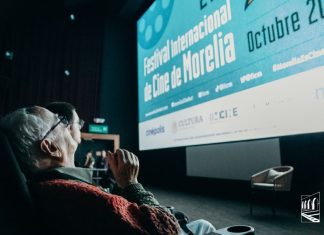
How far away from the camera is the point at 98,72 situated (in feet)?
22.0

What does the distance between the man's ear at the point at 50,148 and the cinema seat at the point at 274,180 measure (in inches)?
83.3

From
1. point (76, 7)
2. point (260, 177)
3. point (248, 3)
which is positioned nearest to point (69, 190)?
point (260, 177)

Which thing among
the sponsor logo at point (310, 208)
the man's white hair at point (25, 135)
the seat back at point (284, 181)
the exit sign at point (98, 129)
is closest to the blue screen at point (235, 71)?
the seat back at point (284, 181)

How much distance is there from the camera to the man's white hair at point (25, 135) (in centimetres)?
72

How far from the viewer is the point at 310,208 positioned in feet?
8.04

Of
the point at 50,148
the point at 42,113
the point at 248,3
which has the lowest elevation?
the point at 50,148

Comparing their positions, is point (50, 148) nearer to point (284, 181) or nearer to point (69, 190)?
point (69, 190)

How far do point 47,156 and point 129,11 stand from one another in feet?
22.1

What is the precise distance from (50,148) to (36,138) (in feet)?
0.16

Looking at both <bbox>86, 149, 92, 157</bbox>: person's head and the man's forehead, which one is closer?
the man's forehead

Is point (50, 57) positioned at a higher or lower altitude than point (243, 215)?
higher

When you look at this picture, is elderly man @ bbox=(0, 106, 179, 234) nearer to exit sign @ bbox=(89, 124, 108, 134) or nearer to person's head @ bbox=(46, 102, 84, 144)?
person's head @ bbox=(46, 102, 84, 144)

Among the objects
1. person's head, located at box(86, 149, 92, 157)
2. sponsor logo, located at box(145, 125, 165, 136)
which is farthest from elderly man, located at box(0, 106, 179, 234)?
person's head, located at box(86, 149, 92, 157)

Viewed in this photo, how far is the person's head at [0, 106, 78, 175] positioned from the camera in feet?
2.39
